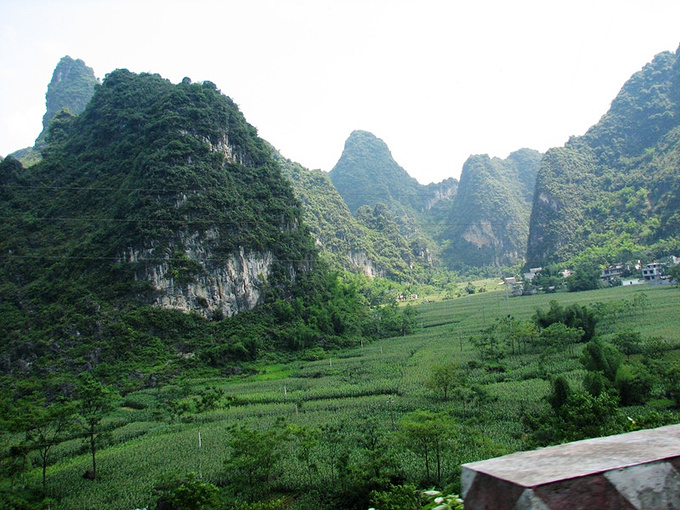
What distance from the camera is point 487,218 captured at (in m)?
140

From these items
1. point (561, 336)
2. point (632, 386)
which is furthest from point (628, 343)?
point (632, 386)

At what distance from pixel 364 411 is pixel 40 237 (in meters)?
35.4

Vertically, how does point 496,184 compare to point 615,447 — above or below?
above

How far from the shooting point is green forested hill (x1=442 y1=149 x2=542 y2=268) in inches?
5305

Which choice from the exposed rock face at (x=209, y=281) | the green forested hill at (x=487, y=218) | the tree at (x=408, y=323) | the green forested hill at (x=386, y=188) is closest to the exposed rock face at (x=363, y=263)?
the tree at (x=408, y=323)

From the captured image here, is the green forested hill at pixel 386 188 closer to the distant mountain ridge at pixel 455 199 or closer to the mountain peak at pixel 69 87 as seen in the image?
the distant mountain ridge at pixel 455 199

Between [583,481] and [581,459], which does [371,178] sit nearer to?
[581,459]

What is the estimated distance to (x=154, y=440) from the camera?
65.0 feet

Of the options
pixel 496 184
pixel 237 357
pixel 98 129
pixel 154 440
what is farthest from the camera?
pixel 496 184

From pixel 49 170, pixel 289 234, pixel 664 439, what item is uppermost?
pixel 49 170

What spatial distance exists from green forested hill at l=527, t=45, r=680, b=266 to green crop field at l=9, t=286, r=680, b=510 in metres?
43.2

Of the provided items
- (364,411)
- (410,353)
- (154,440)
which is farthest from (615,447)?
(410,353)

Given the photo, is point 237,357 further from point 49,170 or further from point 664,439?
point 664,439

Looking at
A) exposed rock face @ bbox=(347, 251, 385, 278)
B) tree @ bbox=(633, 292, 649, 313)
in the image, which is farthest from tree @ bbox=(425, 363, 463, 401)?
exposed rock face @ bbox=(347, 251, 385, 278)
